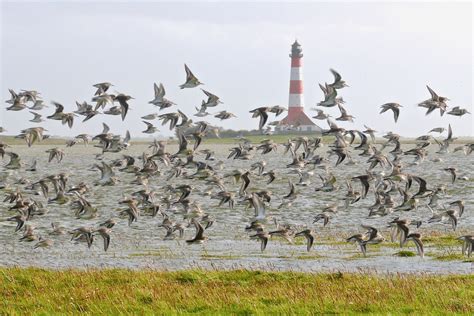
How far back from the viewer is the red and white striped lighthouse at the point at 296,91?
539ft

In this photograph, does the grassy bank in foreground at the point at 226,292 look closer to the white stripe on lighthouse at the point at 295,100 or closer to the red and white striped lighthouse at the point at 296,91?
the red and white striped lighthouse at the point at 296,91

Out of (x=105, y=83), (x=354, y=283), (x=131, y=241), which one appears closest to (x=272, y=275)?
(x=354, y=283)

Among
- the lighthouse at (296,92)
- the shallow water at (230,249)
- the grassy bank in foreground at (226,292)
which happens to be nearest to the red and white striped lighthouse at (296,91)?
the lighthouse at (296,92)

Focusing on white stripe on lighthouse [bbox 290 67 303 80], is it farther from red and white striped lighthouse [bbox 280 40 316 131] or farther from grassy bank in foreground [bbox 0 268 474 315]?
grassy bank in foreground [bbox 0 268 474 315]

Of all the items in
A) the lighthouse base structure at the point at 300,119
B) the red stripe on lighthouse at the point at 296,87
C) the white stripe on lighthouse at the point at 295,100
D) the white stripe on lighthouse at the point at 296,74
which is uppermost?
the white stripe on lighthouse at the point at 296,74

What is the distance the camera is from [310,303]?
22438 millimetres

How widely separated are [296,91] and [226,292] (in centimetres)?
14145

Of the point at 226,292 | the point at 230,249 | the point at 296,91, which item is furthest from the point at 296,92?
the point at 226,292

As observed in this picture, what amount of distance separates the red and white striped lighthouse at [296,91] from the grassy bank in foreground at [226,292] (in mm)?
133752

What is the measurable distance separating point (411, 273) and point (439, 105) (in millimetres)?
5794

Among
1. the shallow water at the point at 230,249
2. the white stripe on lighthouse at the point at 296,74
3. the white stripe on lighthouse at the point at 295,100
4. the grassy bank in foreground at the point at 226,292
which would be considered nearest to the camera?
the grassy bank in foreground at the point at 226,292

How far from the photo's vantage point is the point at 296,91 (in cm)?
16488

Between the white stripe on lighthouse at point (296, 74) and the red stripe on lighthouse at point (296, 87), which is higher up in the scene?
the white stripe on lighthouse at point (296, 74)

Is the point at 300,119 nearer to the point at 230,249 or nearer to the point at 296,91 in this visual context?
the point at 296,91
